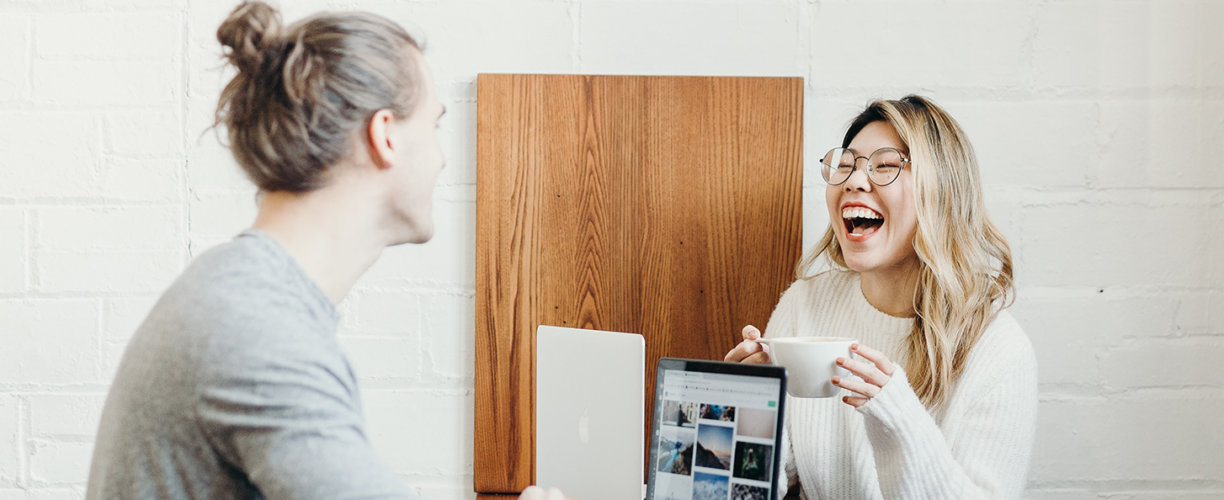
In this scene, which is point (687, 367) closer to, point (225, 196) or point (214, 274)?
point (214, 274)

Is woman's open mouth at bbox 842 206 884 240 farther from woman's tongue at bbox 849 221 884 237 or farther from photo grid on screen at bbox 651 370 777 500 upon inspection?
photo grid on screen at bbox 651 370 777 500

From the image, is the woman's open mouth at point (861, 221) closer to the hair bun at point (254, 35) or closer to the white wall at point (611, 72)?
the white wall at point (611, 72)

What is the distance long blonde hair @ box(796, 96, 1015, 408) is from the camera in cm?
138

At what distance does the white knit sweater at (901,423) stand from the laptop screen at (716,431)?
0.76 ft

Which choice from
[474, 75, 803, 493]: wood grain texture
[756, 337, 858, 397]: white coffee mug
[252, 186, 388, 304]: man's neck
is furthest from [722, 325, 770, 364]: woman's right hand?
[252, 186, 388, 304]: man's neck

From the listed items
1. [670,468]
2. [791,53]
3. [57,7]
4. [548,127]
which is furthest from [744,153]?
[57,7]

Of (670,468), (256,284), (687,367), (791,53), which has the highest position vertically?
(791,53)

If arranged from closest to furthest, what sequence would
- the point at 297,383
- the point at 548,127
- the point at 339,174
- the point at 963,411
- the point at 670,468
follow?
the point at 297,383 → the point at 339,174 → the point at 670,468 → the point at 963,411 → the point at 548,127

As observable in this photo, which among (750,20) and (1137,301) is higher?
(750,20)

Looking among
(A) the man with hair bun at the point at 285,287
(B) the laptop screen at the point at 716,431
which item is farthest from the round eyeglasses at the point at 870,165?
(A) the man with hair bun at the point at 285,287

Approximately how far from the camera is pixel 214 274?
0.76 m

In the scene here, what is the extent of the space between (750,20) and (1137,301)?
846 millimetres

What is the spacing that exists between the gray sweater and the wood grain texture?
2.62 feet

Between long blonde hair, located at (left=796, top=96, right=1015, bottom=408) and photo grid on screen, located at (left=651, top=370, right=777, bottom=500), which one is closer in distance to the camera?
photo grid on screen, located at (left=651, top=370, right=777, bottom=500)
